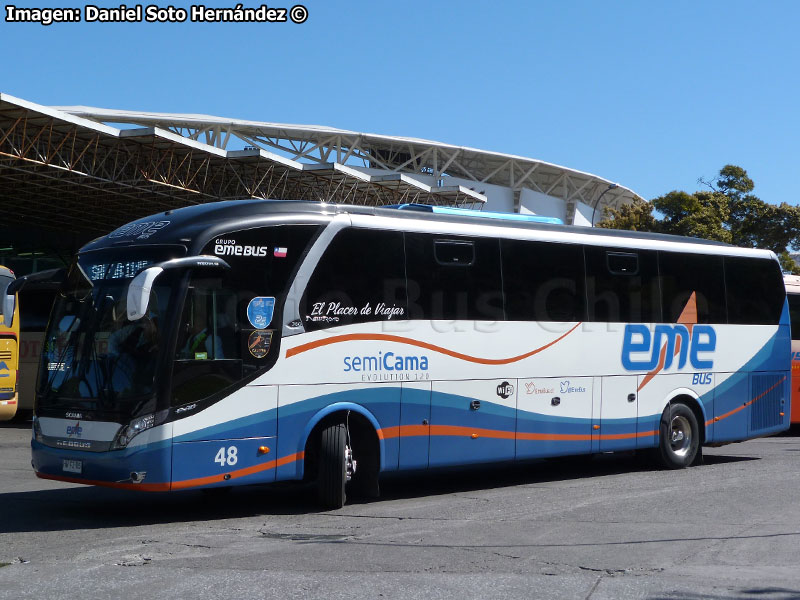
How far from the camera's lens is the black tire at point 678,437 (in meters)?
14.4

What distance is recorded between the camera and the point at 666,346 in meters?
14.3

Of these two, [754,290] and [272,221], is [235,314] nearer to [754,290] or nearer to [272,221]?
[272,221]

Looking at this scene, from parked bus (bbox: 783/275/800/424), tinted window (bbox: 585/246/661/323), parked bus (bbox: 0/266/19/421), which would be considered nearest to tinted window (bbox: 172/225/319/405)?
tinted window (bbox: 585/246/661/323)

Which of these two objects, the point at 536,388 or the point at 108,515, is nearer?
A: the point at 108,515

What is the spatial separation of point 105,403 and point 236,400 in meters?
1.22

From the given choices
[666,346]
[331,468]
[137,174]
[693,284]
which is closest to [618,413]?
[666,346]

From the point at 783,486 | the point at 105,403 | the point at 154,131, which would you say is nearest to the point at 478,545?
the point at 105,403

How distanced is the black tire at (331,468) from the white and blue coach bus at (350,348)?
21mm

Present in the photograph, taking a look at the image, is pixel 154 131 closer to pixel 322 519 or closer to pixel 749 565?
pixel 322 519

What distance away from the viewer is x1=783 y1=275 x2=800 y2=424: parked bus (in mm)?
20516

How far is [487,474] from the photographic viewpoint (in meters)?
14.3

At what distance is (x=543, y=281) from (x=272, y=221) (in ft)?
13.1

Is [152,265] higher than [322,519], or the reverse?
[152,265]

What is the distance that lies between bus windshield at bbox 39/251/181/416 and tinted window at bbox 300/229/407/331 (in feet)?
5.22
